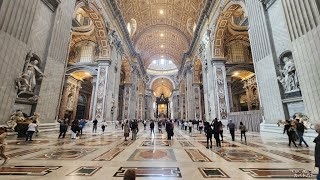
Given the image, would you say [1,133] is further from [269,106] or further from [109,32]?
[109,32]

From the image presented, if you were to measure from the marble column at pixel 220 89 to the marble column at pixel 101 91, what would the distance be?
10567mm

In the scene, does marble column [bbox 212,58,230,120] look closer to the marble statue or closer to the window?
the window

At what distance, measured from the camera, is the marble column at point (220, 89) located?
46.7ft

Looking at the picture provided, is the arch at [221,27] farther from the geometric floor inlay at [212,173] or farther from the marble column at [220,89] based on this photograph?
the geometric floor inlay at [212,173]

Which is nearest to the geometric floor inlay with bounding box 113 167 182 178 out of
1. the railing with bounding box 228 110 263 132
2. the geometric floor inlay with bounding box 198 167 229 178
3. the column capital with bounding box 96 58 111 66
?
the geometric floor inlay with bounding box 198 167 229 178

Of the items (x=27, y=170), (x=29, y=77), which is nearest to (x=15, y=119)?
(x=29, y=77)

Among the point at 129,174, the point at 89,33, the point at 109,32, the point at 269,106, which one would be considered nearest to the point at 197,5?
the point at 109,32

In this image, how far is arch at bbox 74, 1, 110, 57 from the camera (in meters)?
12.9

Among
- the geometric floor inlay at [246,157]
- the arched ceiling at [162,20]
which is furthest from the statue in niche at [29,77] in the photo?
the arched ceiling at [162,20]

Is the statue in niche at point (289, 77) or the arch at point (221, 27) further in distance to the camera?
the arch at point (221, 27)

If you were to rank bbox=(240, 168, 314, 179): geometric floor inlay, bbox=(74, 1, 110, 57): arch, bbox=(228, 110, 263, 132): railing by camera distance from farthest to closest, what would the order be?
bbox=(74, 1, 110, 57): arch < bbox=(228, 110, 263, 132): railing < bbox=(240, 168, 314, 179): geometric floor inlay

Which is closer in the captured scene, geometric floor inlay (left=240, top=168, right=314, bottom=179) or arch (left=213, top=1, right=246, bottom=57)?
geometric floor inlay (left=240, top=168, right=314, bottom=179)

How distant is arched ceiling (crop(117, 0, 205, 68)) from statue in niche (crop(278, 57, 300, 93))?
1478cm

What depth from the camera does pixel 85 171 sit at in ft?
9.29
